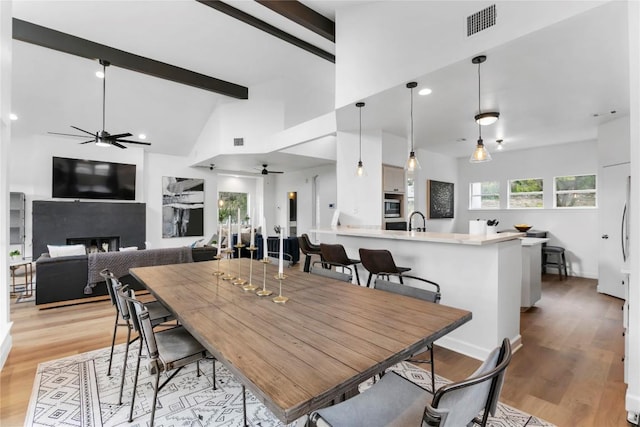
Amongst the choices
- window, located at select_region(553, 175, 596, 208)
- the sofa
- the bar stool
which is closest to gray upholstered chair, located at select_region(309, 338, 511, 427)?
the sofa

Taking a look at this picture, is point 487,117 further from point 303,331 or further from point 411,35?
point 303,331

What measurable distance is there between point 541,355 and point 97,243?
28.9 ft

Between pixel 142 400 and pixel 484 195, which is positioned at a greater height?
pixel 484 195

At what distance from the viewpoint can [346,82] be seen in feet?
12.3

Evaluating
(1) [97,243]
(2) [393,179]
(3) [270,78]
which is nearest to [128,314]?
(2) [393,179]

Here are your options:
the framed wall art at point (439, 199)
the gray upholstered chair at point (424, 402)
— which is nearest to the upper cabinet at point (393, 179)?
the framed wall art at point (439, 199)

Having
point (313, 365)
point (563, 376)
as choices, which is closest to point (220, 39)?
point (313, 365)

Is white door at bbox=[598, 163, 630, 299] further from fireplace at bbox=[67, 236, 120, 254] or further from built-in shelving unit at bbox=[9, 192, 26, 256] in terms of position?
built-in shelving unit at bbox=[9, 192, 26, 256]

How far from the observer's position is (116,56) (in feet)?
17.2

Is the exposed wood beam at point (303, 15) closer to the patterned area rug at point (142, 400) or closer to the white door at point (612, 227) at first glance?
the patterned area rug at point (142, 400)

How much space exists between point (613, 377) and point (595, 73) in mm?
2743

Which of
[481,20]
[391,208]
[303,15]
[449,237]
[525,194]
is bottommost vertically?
[449,237]

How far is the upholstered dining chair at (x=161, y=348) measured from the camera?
160 cm

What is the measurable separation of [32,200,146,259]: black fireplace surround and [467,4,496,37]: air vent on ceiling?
26.6 ft
